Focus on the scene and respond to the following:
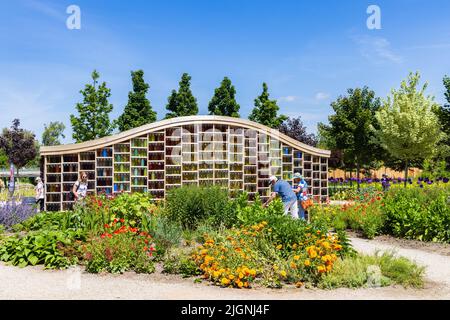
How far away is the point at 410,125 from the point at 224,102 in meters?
11.2

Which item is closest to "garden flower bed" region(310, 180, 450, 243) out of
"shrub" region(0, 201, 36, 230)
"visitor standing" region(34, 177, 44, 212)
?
"shrub" region(0, 201, 36, 230)

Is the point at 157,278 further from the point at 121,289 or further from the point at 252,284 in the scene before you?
the point at 252,284

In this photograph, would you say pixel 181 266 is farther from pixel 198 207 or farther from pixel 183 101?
pixel 183 101

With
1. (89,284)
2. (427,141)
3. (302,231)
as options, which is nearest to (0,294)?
(89,284)

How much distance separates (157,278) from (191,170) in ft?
32.0

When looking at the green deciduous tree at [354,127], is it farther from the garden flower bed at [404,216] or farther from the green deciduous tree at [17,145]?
the green deciduous tree at [17,145]

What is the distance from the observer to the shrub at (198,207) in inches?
426

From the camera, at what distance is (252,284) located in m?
7.14

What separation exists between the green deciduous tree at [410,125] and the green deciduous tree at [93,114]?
15.3m

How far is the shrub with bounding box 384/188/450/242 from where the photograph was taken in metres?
11.0

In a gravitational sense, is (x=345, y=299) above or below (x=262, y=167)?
below

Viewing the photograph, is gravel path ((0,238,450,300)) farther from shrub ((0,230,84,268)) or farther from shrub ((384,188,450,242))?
shrub ((384,188,450,242))

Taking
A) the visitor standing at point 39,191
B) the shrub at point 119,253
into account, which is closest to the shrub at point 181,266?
the shrub at point 119,253

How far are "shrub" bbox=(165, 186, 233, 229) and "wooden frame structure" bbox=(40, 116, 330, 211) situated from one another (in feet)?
18.0
